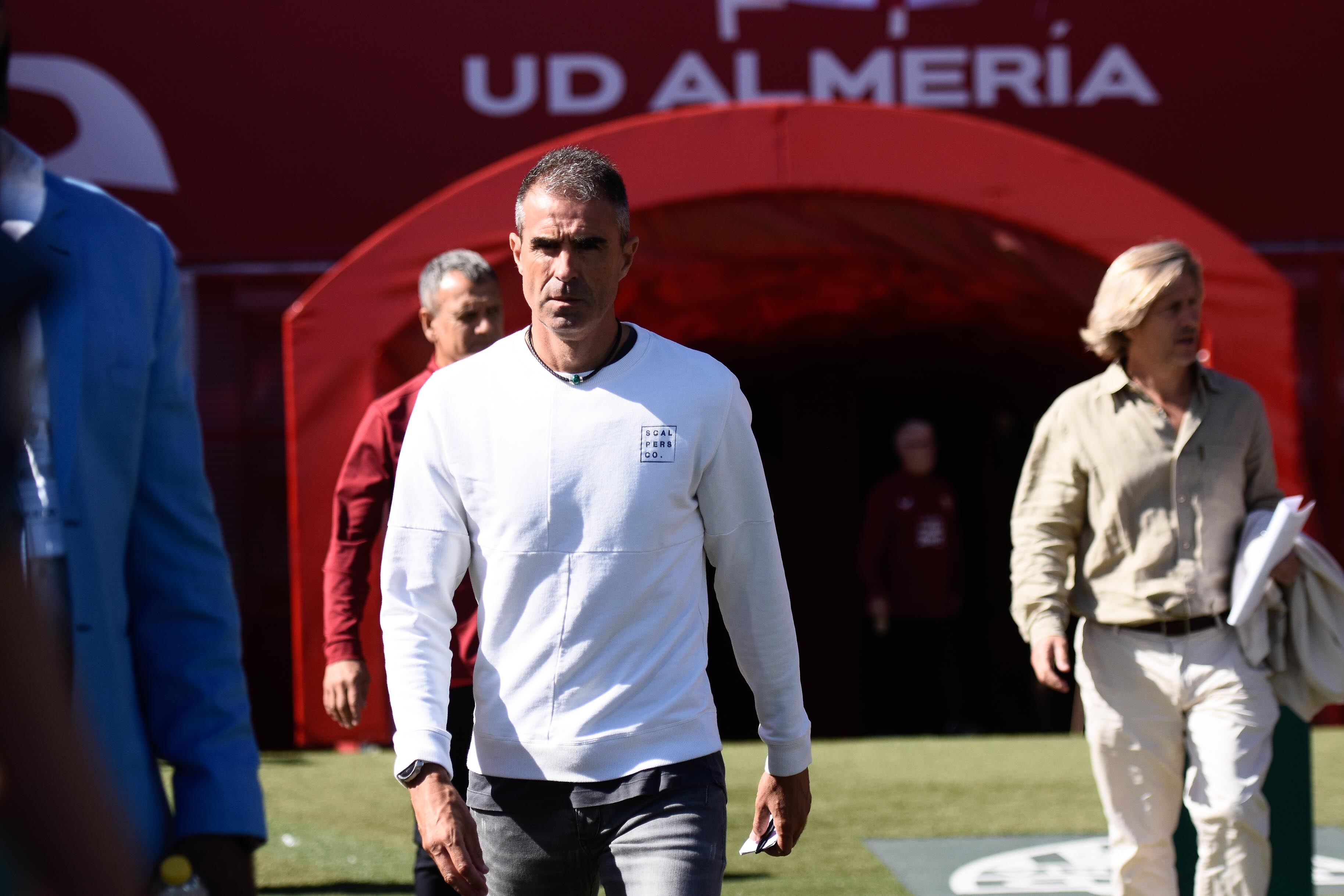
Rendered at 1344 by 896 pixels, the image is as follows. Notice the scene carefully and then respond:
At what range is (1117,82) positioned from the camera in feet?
33.6

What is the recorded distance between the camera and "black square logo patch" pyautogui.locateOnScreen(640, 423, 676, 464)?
257 centimetres

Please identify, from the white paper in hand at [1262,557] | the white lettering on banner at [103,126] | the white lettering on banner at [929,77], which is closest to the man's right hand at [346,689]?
the white paper in hand at [1262,557]

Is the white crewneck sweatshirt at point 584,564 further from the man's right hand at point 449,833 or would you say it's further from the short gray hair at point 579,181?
the short gray hair at point 579,181

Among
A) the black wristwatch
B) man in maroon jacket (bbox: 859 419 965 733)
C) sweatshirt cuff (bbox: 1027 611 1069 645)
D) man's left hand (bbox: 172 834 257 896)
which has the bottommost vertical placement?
man in maroon jacket (bbox: 859 419 965 733)

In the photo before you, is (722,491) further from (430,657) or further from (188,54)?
(188,54)

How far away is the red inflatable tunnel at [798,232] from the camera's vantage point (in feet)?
23.0

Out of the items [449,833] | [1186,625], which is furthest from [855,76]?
[449,833]

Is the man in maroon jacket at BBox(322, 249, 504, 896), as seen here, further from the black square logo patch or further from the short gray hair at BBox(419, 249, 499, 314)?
the black square logo patch

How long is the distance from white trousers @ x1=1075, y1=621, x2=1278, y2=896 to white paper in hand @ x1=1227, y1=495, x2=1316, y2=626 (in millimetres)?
94

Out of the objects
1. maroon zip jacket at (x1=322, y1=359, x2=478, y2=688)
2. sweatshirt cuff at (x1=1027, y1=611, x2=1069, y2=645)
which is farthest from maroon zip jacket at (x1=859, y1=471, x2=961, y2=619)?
maroon zip jacket at (x1=322, y1=359, x2=478, y2=688)

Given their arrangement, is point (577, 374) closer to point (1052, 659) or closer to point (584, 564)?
point (584, 564)

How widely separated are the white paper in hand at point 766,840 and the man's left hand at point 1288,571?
6.14ft

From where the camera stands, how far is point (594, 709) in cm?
251

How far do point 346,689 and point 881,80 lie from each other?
7.45 m
